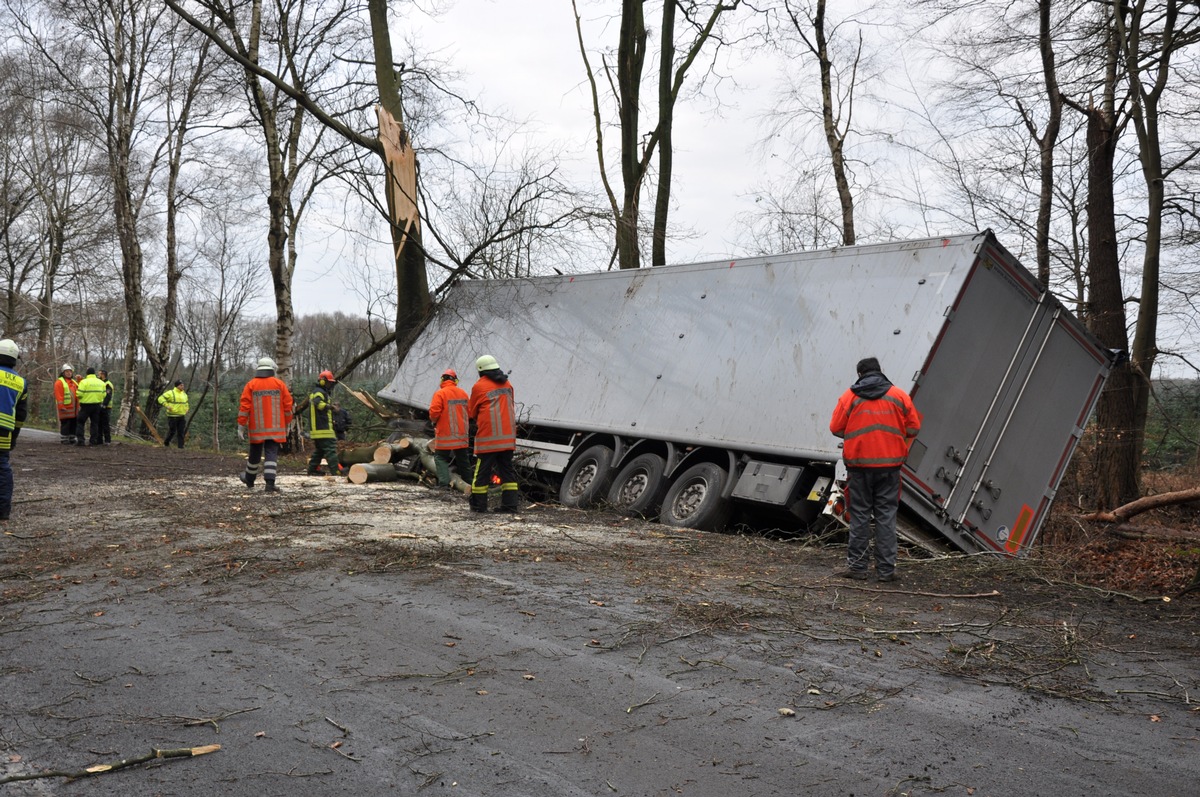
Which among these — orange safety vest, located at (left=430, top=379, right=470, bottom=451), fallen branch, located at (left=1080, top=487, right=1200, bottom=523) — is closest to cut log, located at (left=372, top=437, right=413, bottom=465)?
orange safety vest, located at (left=430, top=379, right=470, bottom=451)

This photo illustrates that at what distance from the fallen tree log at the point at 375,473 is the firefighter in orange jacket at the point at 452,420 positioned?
5.33 ft

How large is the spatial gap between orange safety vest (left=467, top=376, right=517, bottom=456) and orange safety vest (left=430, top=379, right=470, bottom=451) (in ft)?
5.17

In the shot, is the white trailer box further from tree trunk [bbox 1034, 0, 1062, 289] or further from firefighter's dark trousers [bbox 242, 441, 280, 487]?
tree trunk [bbox 1034, 0, 1062, 289]

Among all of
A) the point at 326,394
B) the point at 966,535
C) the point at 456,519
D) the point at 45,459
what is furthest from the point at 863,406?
the point at 45,459

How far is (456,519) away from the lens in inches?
389

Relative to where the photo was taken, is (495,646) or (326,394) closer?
(495,646)

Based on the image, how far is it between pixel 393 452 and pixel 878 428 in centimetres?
893

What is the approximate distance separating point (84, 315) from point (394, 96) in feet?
83.9

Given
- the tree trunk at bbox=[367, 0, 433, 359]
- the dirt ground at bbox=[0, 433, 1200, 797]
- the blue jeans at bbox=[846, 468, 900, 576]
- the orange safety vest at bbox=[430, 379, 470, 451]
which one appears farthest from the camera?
the tree trunk at bbox=[367, 0, 433, 359]

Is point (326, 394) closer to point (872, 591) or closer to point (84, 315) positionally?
point (872, 591)

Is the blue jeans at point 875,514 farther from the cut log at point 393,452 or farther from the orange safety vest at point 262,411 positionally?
the cut log at point 393,452

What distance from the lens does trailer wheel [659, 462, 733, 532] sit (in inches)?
399

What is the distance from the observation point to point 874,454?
7266mm

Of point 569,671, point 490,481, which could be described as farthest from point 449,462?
point 569,671
